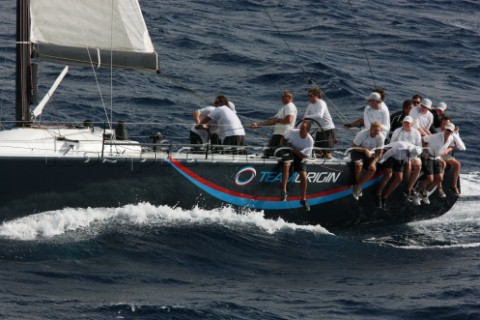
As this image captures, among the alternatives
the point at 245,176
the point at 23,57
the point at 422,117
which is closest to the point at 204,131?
the point at 245,176

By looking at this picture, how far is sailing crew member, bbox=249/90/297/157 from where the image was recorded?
17578 millimetres

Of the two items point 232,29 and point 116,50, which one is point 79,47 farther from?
point 232,29

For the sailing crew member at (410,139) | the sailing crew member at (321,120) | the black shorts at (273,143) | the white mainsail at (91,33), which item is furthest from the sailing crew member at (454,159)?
the white mainsail at (91,33)

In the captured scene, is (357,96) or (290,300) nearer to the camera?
(290,300)

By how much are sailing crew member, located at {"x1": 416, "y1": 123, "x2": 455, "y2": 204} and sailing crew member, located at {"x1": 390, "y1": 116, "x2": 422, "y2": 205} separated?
27cm

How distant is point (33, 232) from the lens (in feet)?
52.4

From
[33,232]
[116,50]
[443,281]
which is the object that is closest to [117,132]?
[116,50]

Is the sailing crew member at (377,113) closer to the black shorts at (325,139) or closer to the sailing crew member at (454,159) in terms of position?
the black shorts at (325,139)

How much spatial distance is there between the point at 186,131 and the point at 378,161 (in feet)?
21.0

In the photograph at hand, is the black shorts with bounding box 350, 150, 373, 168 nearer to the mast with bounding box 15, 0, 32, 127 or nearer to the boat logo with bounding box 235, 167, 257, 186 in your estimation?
the boat logo with bounding box 235, 167, 257, 186

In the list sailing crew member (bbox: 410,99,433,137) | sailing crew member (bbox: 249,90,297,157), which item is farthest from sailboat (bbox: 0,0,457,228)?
sailing crew member (bbox: 410,99,433,137)

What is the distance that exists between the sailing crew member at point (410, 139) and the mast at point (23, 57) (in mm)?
6268

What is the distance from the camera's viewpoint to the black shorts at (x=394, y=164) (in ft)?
58.8

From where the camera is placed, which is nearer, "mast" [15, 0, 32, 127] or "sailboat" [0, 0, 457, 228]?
"sailboat" [0, 0, 457, 228]
